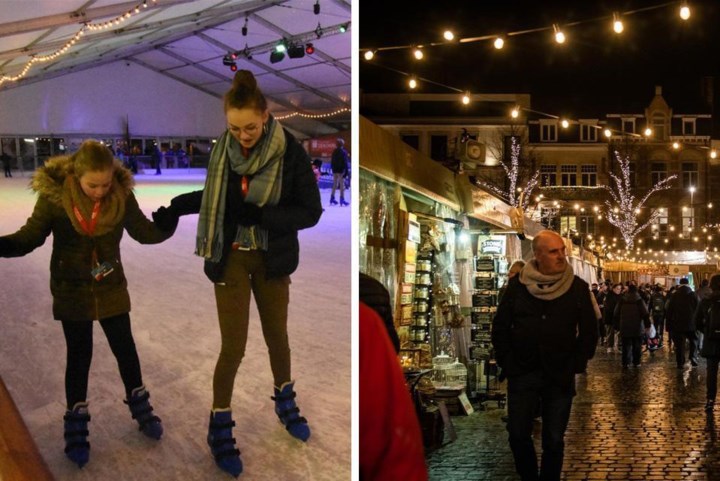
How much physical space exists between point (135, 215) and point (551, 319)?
5.99 ft

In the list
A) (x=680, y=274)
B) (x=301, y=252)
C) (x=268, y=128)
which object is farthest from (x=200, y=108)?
(x=680, y=274)

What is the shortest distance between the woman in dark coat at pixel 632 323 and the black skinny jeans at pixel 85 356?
25.9 ft

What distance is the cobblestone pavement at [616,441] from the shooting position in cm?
427

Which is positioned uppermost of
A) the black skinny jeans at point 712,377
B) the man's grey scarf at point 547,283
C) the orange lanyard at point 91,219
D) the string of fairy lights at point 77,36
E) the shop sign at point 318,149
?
the string of fairy lights at point 77,36

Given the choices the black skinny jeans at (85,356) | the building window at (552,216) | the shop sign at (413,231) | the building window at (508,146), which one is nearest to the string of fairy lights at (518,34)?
the shop sign at (413,231)

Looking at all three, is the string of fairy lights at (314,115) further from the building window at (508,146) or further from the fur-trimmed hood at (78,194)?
the building window at (508,146)

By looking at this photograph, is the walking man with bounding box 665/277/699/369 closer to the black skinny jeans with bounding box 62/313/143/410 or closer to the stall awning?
the stall awning

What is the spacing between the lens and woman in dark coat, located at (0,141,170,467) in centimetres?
233

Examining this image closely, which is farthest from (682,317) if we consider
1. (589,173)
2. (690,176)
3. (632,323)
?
(690,176)

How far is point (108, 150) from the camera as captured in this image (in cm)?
238

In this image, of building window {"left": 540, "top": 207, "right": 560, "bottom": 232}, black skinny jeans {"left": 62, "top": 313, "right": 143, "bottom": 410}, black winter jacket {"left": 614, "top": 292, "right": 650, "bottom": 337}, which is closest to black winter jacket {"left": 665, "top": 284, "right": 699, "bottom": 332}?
black winter jacket {"left": 614, "top": 292, "right": 650, "bottom": 337}

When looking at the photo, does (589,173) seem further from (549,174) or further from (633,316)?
(549,174)

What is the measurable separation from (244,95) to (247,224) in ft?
1.04

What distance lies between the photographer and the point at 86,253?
2.37m
